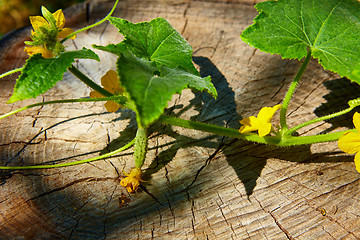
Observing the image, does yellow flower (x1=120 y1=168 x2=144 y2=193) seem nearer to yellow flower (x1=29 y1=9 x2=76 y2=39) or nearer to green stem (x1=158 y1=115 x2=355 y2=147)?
green stem (x1=158 y1=115 x2=355 y2=147)

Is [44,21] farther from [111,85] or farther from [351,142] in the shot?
[351,142]

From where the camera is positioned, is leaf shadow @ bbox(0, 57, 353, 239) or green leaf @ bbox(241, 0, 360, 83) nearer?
leaf shadow @ bbox(0, 57, 353, 239)

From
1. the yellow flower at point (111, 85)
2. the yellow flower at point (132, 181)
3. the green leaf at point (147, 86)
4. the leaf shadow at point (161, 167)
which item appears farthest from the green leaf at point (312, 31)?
the yellow flower at point (132, 181)

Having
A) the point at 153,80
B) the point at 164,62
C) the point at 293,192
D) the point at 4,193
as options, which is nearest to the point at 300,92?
the point at 293,192

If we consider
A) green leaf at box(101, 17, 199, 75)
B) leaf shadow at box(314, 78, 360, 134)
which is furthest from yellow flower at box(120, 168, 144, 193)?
leaf shadow at box(314, 78, 360, 134)

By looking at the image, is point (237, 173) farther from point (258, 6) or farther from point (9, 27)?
Result: point (9, 27)

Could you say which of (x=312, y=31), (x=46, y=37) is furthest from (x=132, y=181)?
(x=312, y=31)
